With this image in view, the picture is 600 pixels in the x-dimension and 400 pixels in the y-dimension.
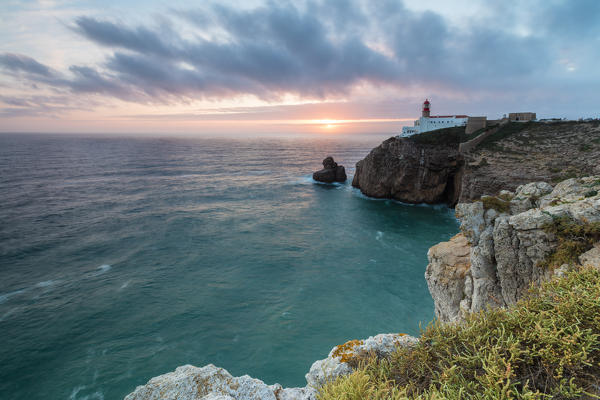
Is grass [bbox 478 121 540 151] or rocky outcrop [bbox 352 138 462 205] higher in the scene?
grass [bbox 478 121 540 151]

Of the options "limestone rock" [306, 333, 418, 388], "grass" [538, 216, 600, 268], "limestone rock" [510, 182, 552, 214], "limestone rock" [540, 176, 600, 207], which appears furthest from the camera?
"limestone rock" [510, 182, 552, 214]

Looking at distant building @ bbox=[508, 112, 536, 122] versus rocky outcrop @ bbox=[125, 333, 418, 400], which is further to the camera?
distant building @ bbox=[508, 112, 536, 122]

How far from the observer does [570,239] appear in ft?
25.6

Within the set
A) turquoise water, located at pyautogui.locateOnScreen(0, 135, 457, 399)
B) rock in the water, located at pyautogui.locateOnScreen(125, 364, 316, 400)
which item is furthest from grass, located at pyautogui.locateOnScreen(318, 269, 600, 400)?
turquoise water, located at pyautogui.locateOnScreen(0, 135, 457, 399)

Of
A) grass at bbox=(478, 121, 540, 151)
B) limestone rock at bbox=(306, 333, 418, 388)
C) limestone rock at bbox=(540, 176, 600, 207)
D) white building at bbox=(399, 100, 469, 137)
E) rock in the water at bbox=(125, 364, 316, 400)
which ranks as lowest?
rock in the water at bbox=(125, 364, 316, 400)

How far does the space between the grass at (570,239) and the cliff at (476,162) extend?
103 feet

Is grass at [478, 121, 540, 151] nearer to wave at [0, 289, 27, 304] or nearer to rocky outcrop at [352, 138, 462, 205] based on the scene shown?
rocky outcrop at [352, 138, 462, 205]

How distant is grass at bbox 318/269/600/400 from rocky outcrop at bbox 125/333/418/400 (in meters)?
0.63

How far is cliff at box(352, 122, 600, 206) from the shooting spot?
115 feet

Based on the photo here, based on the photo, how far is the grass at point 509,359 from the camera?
3660mm

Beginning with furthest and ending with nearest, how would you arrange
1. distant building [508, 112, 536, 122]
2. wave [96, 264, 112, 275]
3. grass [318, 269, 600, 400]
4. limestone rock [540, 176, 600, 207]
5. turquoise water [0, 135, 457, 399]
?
distant building [508, 112, 536, 122] → wave [96, 264, 112, 275] → turquoise water [0, 135, 457, 399] → limestone rock [540, 176, 600, 207] → grass [318, 269, 600, 400]

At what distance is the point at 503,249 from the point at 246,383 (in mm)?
9815

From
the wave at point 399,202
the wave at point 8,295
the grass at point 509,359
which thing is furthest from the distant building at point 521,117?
the wave at point 8,295

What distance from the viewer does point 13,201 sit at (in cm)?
4447
